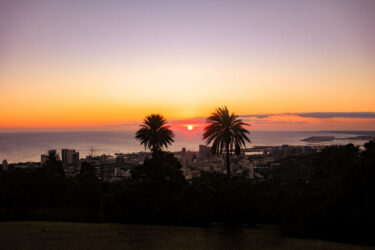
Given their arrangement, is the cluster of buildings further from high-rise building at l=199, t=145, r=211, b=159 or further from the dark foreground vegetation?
the dark foreground vegetation

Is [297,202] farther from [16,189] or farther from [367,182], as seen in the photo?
[16,189]

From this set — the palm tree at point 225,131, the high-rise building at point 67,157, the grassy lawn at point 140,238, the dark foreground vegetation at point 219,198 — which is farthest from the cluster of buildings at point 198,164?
the grassy lawn at point 140,238

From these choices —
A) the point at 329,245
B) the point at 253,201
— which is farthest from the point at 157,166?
the point at 329,245

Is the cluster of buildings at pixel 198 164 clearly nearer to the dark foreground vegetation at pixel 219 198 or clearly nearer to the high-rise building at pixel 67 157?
the high-rise building at pixel 67 157

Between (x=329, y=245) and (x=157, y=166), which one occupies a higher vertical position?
(x=157, y=166)

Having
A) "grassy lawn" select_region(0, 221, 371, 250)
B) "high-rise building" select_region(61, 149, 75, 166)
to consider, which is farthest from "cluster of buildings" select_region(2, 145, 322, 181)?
"grassy lawn" select_region(0, 221, 371, 250)
